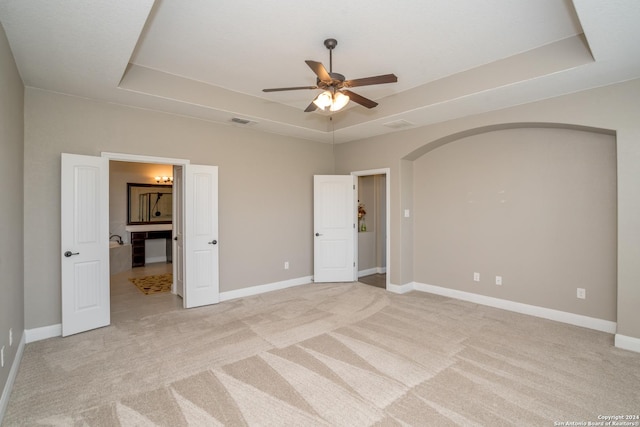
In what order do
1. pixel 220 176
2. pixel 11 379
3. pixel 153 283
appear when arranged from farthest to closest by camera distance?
1. pixel 153 283
2. pixel 220 176
3. pixel 11 379

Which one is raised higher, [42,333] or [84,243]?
[84,243]

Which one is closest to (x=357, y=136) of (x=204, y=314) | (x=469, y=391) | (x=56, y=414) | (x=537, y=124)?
(x=537, y=124)

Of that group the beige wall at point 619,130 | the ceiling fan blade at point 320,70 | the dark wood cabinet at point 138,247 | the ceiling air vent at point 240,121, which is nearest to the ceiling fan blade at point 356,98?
the ceiling fan blade at point 320,70

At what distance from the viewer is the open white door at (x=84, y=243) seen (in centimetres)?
348

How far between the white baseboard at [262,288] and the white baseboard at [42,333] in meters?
1.93

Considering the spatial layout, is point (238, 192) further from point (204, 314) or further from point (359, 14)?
point (359, 14)

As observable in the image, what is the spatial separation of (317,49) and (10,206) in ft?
10.4

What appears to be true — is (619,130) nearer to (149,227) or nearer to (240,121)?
(240,121)

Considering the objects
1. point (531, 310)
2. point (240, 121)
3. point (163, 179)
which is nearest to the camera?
point (531, 310)

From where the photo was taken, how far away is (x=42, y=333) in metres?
3.42

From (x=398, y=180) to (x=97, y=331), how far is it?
4.72 m

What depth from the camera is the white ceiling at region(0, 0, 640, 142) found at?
234cm

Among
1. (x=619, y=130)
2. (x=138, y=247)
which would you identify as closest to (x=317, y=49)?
(x=619, y=130)

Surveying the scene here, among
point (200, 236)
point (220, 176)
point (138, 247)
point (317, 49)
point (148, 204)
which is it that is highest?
point (317, 49)
